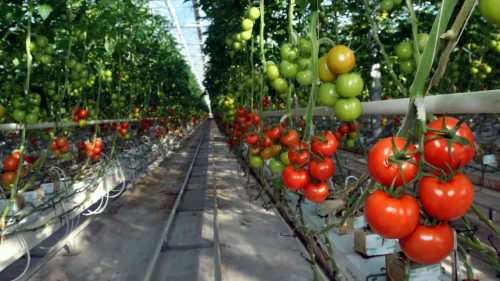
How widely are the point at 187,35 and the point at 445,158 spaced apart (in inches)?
832

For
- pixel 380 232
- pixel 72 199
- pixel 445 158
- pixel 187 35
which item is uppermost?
pixel 187 35

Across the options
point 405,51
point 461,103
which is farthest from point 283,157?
point 461,103

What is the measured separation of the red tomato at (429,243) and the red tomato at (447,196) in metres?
0.03

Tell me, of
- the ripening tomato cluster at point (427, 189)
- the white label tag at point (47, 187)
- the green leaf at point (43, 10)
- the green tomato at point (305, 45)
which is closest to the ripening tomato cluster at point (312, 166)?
the green tomato at point (305, 45)

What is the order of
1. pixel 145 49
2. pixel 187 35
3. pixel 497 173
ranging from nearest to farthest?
pixel 497 173, pixel 145 49, pixel 187 35

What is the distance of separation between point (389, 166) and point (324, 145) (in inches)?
31.2

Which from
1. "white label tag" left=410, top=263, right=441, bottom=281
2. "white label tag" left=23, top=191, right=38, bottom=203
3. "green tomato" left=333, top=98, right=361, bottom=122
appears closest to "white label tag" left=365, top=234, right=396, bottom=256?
"white label tag" left=410, top=263, right=441, bottom=281

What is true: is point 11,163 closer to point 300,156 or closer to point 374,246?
point 300,156

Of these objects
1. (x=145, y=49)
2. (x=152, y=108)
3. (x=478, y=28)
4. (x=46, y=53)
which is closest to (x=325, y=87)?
(x=46, y=53)

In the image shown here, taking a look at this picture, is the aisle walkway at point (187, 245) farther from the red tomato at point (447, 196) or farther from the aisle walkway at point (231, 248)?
the red tomato at point (447, 196)

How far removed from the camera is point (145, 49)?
7.41 m

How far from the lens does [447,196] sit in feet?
1.85

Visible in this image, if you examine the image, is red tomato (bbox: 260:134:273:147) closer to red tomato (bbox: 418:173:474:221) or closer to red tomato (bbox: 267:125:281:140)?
red tomato (bbox: 267:125:281:140)

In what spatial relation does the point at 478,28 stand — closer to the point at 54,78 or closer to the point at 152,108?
the point at 54,78
